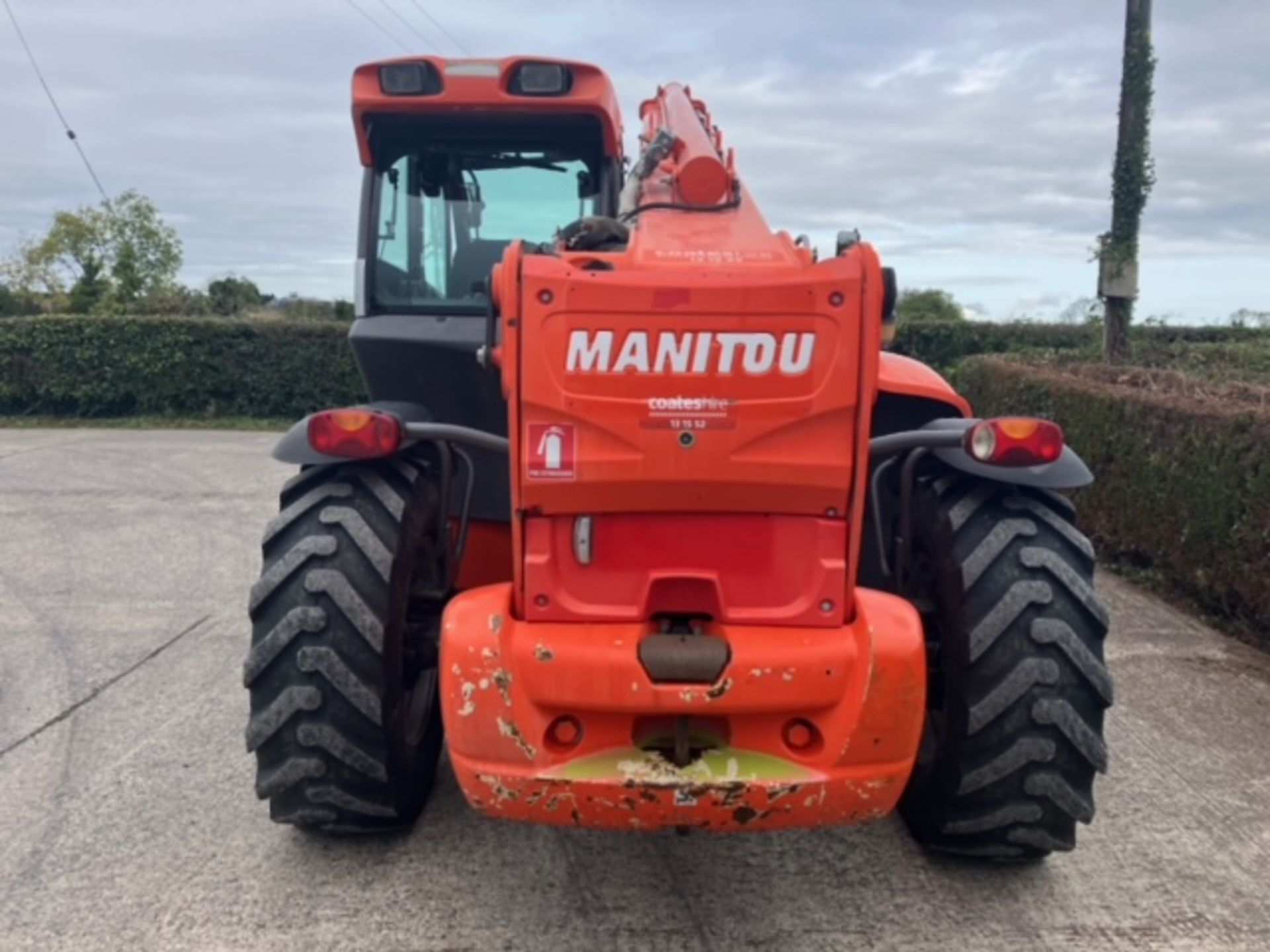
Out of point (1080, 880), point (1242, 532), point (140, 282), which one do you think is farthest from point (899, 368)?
point (140, 282)

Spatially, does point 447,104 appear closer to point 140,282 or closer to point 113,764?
point 113,764

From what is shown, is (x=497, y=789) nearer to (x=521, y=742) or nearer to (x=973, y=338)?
(x=521, y=742)

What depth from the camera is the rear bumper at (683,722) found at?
9.04ft

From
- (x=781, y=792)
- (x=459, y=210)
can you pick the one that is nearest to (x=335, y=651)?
(x=781, y=792)

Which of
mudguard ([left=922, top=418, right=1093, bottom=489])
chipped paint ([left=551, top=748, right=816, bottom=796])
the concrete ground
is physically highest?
mudguard ([left=922, top=418, right=1093, bottom=489])

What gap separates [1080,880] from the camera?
342 centimetres

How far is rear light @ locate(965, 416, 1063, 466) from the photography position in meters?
3.16

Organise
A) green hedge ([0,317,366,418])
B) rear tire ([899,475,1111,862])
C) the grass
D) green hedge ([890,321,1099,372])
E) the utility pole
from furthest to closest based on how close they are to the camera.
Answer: green hedge ([890,321,1099,372]) < green hedge ([0,317,366,418]) < the grass < the utility pole < rear tire ([899,475,1111,862])

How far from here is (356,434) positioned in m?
3.34

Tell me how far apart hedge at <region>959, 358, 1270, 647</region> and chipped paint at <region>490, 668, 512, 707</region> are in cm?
436

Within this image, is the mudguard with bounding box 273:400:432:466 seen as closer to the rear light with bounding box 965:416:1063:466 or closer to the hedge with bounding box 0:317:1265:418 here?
the rear light with bounding box 965:416:1063:466

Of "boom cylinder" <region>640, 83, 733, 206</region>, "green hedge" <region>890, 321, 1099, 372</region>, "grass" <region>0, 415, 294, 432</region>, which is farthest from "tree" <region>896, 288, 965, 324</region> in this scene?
"boom cylinder" <region>640, 83, 733, 206</region>

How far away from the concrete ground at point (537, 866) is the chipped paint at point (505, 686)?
0.75 metres

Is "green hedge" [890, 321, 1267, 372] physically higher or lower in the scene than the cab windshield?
lower
